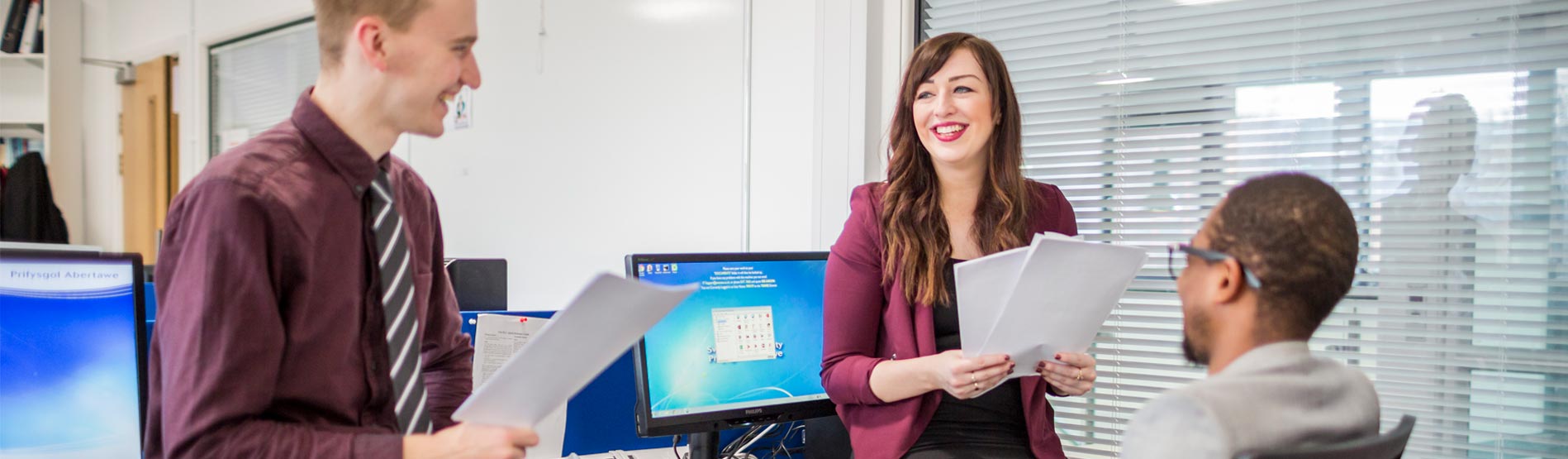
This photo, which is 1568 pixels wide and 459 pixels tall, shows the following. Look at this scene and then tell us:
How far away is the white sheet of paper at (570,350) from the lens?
90 cm

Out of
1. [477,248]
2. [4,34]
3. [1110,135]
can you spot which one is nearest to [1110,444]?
[1110,135]

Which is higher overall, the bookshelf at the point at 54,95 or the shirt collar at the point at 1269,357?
the bookshelf at the point at 54,95

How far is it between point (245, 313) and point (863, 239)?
105 cm

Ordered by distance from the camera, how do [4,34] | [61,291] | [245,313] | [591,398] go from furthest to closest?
[4,34] < [591,398] < [61,291] < [245,313]

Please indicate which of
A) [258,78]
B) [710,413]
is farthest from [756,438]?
[258,78]

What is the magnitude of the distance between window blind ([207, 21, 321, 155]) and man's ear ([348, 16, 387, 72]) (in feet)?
13.5

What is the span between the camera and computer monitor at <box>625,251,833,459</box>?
1768mm

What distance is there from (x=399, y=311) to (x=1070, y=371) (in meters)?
1.02

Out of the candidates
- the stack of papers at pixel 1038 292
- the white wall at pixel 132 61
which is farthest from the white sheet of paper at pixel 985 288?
the white wall at pixel 132 61

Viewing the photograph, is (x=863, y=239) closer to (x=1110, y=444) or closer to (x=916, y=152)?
(x=916, y=152)

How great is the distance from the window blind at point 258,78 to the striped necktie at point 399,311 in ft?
13.5

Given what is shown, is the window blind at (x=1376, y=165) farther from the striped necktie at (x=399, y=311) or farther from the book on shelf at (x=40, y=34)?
the book on shelf at (x=40, y=34)

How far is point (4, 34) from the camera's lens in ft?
16.7

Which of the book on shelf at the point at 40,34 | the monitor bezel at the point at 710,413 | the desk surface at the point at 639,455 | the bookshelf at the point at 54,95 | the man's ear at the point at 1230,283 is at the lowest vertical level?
the desk surface at the point at 639,455
